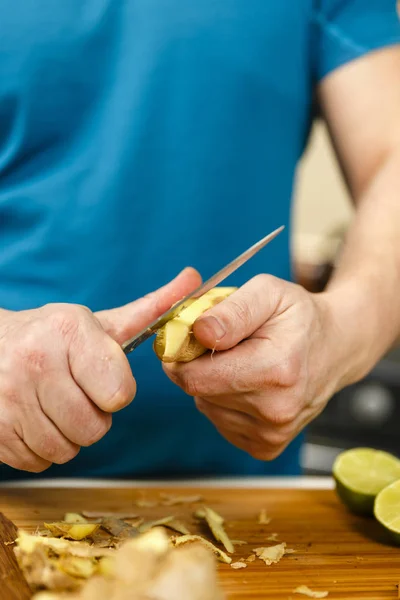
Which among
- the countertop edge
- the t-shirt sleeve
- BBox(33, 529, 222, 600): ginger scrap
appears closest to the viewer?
BBox(33, 529, 222, 600): ginger scrap

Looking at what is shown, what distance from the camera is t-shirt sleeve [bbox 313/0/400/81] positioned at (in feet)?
4.13

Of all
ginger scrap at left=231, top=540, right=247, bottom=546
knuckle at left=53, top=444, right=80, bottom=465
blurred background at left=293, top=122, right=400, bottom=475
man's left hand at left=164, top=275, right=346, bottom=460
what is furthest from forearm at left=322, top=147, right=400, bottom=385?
blurred background at left=293, top=122, right=400, bottom=475

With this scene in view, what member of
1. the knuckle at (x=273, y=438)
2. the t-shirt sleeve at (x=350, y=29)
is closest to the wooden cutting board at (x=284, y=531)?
the knuckle at (x=273, y=438)

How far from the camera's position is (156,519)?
3.40ft

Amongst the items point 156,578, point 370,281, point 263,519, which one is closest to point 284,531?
point 263,519

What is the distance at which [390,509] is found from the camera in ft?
3.25

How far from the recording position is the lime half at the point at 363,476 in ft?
3.52

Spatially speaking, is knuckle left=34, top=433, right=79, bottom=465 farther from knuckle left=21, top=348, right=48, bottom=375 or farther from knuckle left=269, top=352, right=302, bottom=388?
knuckle left=269, top=352, right=302, bottom=388

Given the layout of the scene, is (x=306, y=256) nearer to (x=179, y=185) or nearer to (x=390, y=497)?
(x=179, y=185)

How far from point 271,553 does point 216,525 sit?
96 mm

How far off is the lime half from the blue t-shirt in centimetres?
23

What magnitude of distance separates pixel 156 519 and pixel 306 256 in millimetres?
2043

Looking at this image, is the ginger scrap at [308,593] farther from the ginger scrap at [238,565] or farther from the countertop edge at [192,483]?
the countertop edge at [192,483]

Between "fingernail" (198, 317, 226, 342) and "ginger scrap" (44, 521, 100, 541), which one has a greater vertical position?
"fingernail" (198, 317, 226, 342)
